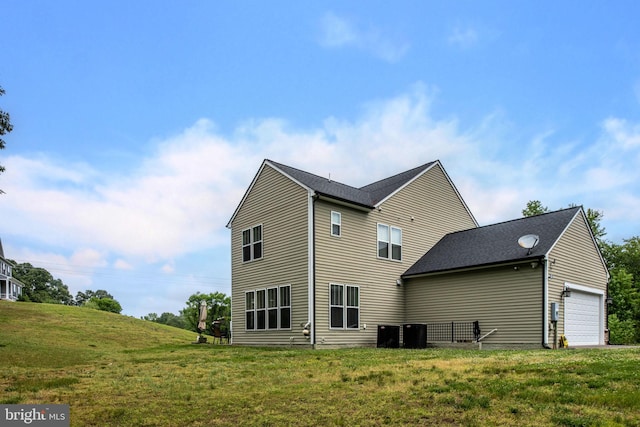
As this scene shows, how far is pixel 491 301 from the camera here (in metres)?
16.8

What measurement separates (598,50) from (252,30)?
1094 centimetres

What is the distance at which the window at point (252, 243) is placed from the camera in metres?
19.6

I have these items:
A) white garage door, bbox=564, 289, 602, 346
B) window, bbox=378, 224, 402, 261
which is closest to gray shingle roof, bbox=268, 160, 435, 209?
window, bbox=378, 224, 402, 261

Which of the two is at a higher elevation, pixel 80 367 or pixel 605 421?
pixel 605 421

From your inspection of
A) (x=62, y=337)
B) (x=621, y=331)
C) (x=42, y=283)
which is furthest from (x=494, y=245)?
(x=42, y=283)

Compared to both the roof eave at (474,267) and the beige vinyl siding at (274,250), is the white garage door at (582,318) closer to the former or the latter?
the roof eave at (474,267)

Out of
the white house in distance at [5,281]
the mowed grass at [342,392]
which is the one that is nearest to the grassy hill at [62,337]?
the mowed grass at [342,392]

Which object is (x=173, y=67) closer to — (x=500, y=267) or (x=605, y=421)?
(x=500, y=267)

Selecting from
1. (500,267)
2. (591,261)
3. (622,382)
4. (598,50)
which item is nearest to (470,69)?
(598,50)

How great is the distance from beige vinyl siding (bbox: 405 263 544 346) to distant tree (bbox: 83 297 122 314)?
6842cm

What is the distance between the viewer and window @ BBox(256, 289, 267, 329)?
746 inches

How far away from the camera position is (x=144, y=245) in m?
→ 26.3

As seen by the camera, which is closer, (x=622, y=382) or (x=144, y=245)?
(x=622, y=382)

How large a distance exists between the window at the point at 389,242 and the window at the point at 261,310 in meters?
4.87
